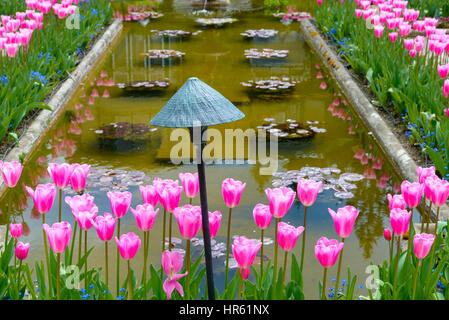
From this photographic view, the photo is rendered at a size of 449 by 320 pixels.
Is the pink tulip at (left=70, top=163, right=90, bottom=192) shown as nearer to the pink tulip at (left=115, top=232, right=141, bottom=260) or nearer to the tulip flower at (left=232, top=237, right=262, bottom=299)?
the pink tulip at (left=115, top=232, right=141, bottom=260)

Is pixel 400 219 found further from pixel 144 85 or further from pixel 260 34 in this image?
pixel 260 34

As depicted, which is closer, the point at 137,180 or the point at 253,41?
the point at 137,180

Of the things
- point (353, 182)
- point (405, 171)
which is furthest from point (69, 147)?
point (405, 171)

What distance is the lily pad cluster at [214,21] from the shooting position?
43.9 ft

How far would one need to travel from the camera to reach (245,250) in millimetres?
2262

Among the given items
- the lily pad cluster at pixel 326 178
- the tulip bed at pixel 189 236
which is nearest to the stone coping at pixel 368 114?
the lily pad cluster at pixel 326 178

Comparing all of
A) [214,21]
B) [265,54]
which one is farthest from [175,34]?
[265,54]

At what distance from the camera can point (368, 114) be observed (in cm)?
661

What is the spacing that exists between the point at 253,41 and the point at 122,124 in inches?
210

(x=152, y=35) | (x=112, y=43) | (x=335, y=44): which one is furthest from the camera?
(x=152, y=35)

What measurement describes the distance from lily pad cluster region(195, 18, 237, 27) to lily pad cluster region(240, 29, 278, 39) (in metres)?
1.14

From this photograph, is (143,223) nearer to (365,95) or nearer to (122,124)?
(122,124)

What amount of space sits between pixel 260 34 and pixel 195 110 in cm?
1004

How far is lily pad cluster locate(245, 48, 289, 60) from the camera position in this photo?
1004 centimetres
